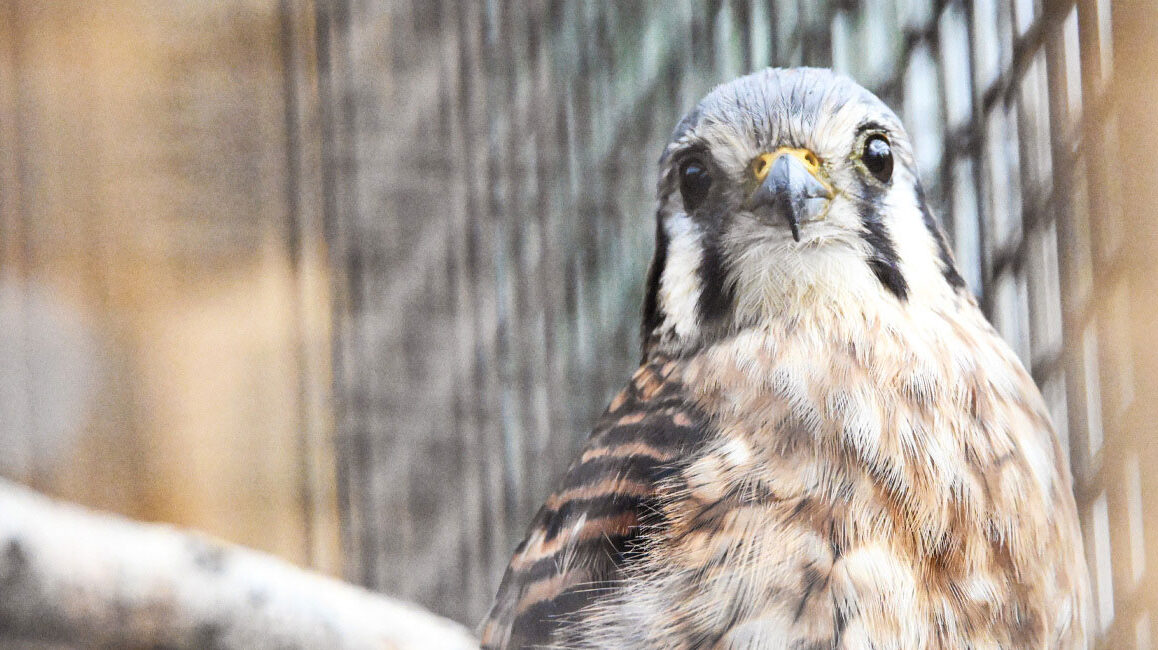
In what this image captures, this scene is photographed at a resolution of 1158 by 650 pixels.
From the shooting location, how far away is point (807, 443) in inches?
32.0

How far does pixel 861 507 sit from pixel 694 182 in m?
0.34

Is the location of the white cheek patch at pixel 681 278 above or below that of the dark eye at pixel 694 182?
below

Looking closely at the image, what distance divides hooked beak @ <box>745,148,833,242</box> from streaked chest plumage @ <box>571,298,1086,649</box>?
0.12 meters

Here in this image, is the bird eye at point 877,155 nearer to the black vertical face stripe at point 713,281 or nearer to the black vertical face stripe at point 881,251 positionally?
the black vertical face stripe at point 881,251

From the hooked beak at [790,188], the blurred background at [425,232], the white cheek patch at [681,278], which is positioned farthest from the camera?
the white cheek patch at [681,278]

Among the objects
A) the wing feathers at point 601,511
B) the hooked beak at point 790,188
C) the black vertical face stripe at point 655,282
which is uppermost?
the hooked beak at point 790,188

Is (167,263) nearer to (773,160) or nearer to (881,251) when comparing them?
(773,160)

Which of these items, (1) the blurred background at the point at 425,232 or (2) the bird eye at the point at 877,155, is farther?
(2) the bird eye at the point at 877,155

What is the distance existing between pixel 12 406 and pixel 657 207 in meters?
0.60

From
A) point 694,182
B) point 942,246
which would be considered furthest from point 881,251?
point 694,182

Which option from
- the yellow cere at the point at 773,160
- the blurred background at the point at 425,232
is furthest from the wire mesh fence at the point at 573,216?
the yellow cere at the point at 773,160

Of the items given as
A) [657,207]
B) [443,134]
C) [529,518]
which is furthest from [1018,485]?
[443,134]

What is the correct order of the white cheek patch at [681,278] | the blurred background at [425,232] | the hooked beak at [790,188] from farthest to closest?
the white cheek patch at [681,278], the hooked beak at [790,188], the blurred background at [425,232]

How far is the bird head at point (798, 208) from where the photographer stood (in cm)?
86
